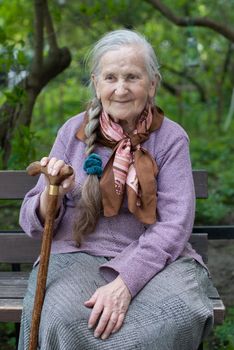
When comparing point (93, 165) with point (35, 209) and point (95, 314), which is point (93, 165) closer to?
point (35, 209)

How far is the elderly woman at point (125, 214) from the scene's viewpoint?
2.67 metres

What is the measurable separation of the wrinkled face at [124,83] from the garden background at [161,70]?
11.8 inches

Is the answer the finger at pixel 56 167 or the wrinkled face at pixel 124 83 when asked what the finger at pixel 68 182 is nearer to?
the finger at pixel 56 167

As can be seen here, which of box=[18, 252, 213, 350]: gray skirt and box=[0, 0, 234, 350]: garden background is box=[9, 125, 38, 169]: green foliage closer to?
box=[0, 0, 234, 350]: garden background

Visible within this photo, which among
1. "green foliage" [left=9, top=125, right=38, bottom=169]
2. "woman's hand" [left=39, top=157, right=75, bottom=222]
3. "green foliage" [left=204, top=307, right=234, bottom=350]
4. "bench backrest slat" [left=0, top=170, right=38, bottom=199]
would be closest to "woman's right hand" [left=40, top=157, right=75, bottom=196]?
"woman's hand" [left=39, top=157, right=75, bottom=222]

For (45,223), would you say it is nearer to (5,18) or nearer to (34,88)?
(34,88)

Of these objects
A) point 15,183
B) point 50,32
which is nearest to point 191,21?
point 50,32

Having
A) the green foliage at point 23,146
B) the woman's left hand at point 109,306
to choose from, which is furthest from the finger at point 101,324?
the green foliage at point 23,146

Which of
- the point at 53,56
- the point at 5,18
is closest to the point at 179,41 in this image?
the point at 5,18

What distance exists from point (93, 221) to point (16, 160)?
5.75ft

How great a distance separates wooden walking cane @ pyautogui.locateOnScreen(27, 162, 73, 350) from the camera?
2.64 metres

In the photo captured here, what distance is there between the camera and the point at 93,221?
9.64 ft

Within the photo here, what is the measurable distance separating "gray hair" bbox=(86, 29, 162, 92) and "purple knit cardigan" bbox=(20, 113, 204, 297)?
0.25 m

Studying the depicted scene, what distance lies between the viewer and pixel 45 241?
8.89ft
